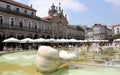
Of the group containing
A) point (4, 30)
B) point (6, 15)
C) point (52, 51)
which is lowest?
point (52, 51)

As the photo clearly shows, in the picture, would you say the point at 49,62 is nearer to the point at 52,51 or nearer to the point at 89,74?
the point at 52,51

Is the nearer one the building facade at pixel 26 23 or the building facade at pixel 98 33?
the building facade at pixel 26 23

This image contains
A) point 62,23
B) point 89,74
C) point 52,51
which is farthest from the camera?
point 62,23

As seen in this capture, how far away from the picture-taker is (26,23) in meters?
50.5

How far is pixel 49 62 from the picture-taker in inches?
499

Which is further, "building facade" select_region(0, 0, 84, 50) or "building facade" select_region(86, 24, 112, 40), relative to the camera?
"building facade" select_region(86, 24, 112, 40)

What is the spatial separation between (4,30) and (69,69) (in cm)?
3093

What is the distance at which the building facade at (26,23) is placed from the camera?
43594 mm

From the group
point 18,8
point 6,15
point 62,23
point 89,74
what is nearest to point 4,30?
point 6,15

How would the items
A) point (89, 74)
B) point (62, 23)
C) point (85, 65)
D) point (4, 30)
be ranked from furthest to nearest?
point (62, 23), point (4, 30), point (85, 65), point (89, 74)

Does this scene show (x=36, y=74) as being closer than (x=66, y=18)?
Yes

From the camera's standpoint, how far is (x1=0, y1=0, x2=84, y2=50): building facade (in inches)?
1716

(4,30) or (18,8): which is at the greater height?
(18,8)

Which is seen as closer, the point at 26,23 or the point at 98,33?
the point at 26,23
